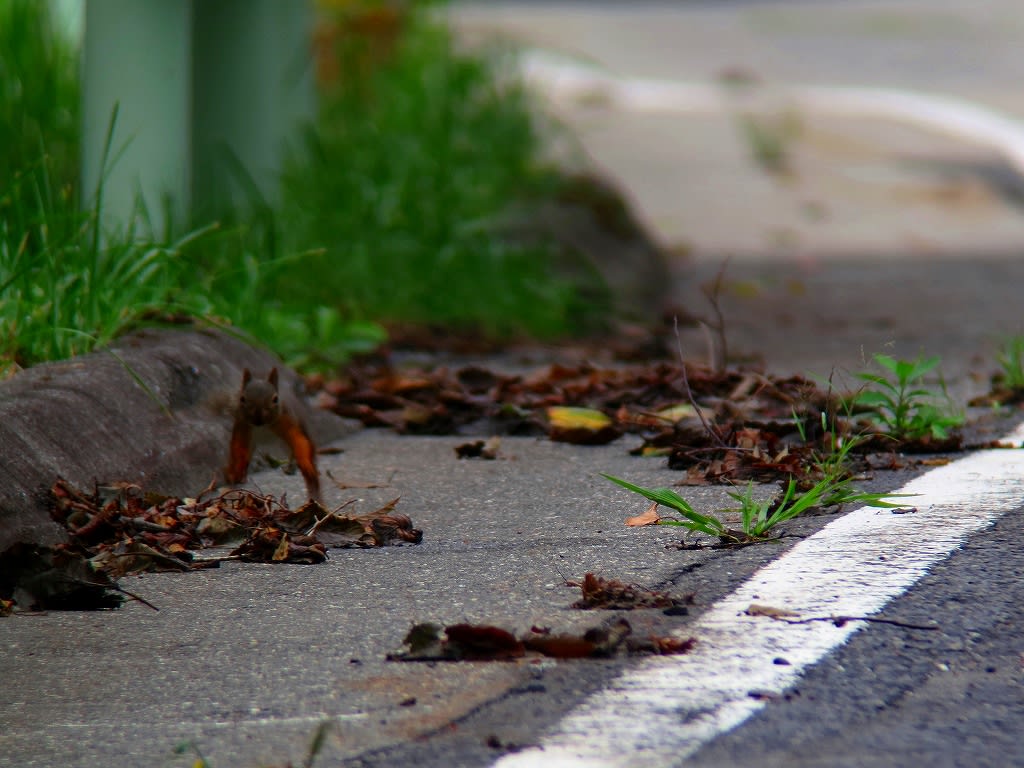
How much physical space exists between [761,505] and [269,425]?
4.24 feet

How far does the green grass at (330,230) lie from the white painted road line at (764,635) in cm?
201

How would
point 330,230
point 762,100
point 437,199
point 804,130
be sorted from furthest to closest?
1. point 762,100
2. point 804,130
3. point 437,199
4. point 330,230

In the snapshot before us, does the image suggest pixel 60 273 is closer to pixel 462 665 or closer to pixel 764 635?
pixel 462 665

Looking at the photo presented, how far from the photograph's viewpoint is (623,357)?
6055 millimetres

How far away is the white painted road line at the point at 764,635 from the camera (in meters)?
2.06

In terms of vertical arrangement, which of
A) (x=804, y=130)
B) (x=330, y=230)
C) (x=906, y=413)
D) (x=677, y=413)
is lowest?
(x=677, y=413)

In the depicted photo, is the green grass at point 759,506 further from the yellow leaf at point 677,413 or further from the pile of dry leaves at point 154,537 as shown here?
the yellow leaf at point 677,413

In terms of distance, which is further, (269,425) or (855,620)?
(269,425)

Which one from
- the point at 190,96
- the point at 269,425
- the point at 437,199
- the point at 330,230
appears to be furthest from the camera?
the point at 437,199

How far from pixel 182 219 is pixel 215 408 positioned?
1.98m

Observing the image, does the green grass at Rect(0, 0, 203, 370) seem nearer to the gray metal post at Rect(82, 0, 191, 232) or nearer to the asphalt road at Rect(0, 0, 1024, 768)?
the gray metal post at Rect(82, 0, 191, 232)

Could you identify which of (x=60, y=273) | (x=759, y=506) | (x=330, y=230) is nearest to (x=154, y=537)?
(x=60, y=273)

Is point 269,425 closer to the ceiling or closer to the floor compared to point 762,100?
closer to the floor

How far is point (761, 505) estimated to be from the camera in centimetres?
308
